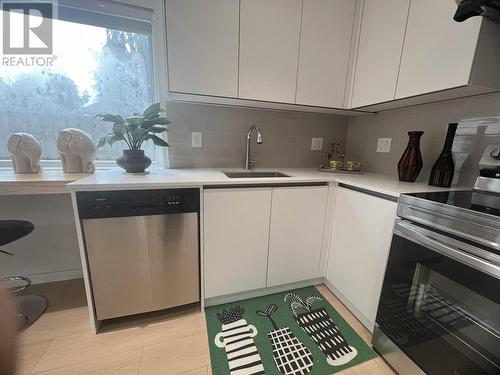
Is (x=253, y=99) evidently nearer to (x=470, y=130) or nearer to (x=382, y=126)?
(x=382, y=126)

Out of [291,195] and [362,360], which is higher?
[291,195]

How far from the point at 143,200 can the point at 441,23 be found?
176 centimetres

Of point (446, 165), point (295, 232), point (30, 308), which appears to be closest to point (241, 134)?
point (295, 232)

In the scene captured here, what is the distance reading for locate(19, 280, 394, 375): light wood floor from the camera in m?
1.07

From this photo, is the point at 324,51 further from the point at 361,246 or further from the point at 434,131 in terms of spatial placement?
A: the point at 361,246

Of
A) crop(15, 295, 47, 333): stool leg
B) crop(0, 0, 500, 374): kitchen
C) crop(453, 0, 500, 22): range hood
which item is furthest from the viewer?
crop(15, 295, 47, 333): stool leg

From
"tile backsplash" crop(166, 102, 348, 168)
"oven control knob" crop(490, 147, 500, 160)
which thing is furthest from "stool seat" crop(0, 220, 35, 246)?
"oven control knob" crop(490, 147, 500, 160)

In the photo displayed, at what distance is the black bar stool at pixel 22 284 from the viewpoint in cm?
116

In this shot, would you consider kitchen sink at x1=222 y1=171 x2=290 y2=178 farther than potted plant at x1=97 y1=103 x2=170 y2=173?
Yes

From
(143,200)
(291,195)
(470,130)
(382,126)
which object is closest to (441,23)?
(470,130)

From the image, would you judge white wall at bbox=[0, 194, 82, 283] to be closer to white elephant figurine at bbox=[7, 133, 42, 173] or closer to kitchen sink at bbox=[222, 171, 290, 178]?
white elephant figurine at bbox=[7, 133, 42, 173]

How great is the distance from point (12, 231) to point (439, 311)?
2.12m

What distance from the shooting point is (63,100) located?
1.55 meters

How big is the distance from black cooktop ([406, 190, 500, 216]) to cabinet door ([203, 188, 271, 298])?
2.74 feet
